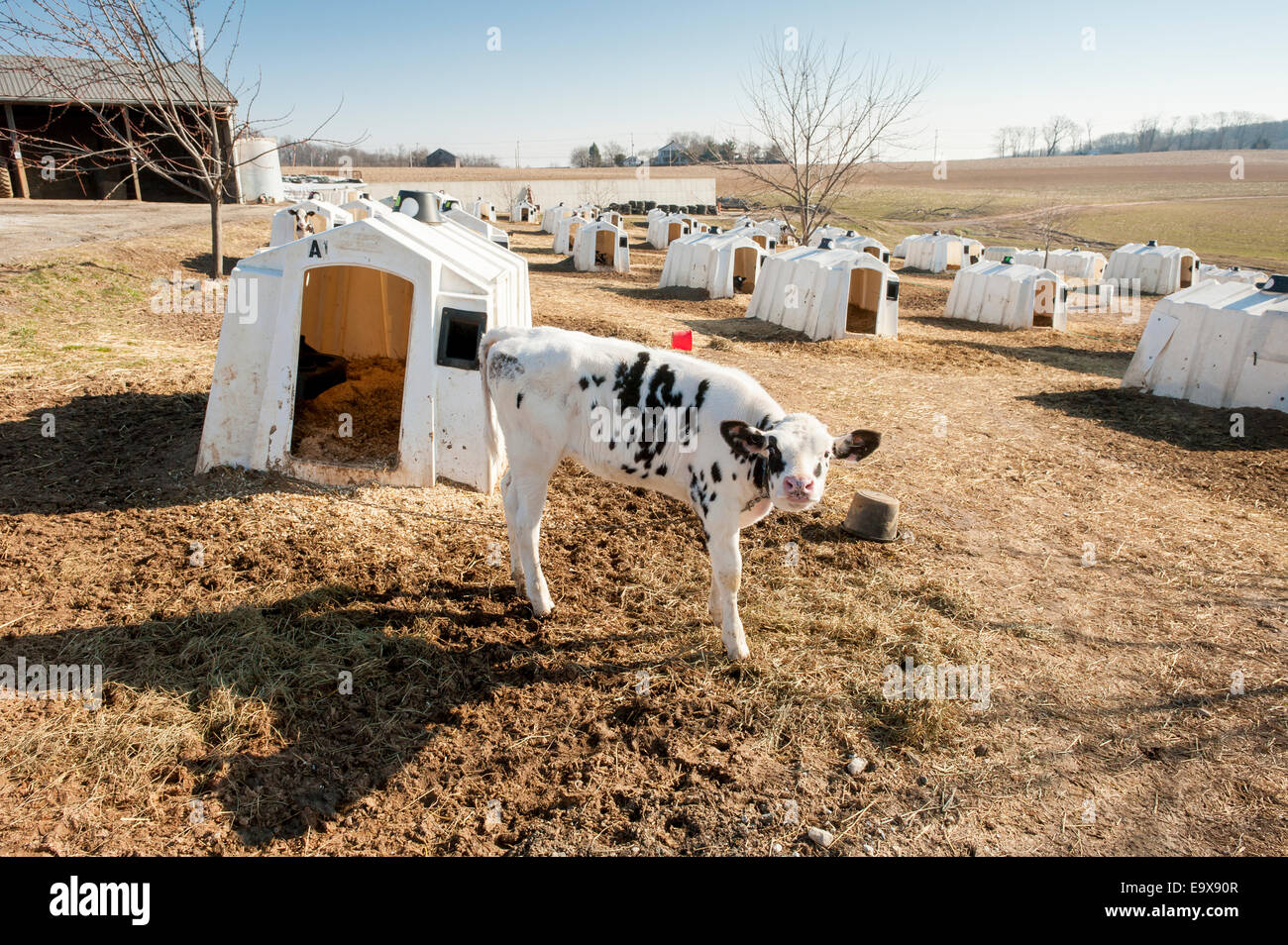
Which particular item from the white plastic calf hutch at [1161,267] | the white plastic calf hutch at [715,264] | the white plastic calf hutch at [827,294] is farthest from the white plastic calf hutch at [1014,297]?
the white plastic calf hutch at [1161,267]

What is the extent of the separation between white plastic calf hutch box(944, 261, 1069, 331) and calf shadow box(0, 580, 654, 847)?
17.3m

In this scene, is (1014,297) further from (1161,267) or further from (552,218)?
(552,218)

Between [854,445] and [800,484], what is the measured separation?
57 centimetres

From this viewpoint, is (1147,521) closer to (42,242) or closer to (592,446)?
(592,446)

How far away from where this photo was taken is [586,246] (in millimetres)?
27109

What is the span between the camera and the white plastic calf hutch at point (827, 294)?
1612 centimetres

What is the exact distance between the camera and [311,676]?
4.78m

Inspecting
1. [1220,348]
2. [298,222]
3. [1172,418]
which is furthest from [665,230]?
[1172,418]

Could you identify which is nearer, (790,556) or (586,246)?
(790,556)

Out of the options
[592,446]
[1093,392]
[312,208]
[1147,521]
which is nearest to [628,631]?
[592,446]

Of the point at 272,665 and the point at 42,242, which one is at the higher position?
the point at 42,242

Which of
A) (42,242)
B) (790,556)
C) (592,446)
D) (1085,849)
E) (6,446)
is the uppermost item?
(42,242)

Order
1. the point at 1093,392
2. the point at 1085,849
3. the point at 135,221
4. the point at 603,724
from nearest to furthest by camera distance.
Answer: the point at 1085,849 < the point at 603,724 < the point at 1093,392 < the point at 135,221

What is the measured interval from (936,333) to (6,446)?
17.1 m
